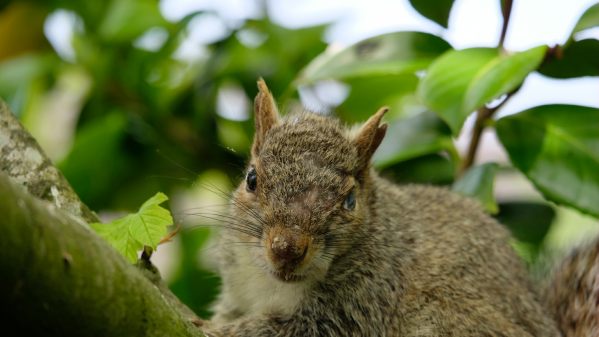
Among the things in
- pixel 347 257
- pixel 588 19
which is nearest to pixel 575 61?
pixel 588 19

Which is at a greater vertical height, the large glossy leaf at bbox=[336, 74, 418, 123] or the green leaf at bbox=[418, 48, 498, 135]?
the green leaf at bbox=[418, 48, 498, 135]

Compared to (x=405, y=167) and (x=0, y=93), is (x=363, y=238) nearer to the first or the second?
(x=405, y=167)

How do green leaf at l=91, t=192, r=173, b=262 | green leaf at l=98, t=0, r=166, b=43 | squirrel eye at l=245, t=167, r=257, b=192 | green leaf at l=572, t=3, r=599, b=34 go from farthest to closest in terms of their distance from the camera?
green leaf at l=98, t=0, r=166, b=43, green leaf at l=572, t=3, r=599, b=34, squirrel eye at l=245, t=167, r=257, b=192, green leaf at l=91, t=192, r=173, b=262

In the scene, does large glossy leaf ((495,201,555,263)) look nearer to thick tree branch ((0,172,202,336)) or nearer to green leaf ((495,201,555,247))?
green leaf ((495,201,555,247))

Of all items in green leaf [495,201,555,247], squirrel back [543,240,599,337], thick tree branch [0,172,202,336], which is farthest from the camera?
green leaf [495,201,555,247]

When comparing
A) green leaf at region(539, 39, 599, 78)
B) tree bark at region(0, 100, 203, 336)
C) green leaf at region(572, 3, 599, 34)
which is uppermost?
tree bark at region(0, 100, 203, 336)

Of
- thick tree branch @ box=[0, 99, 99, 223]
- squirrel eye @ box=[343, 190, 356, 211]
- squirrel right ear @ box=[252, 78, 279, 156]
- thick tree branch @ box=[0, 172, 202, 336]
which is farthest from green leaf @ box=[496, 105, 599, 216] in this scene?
thick tree branch @ box=[0, 172, 202, 336]

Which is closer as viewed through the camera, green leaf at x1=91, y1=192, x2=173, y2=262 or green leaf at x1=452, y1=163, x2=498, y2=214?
green leaf at x1=91, y1=192, x2=173, y2=262
